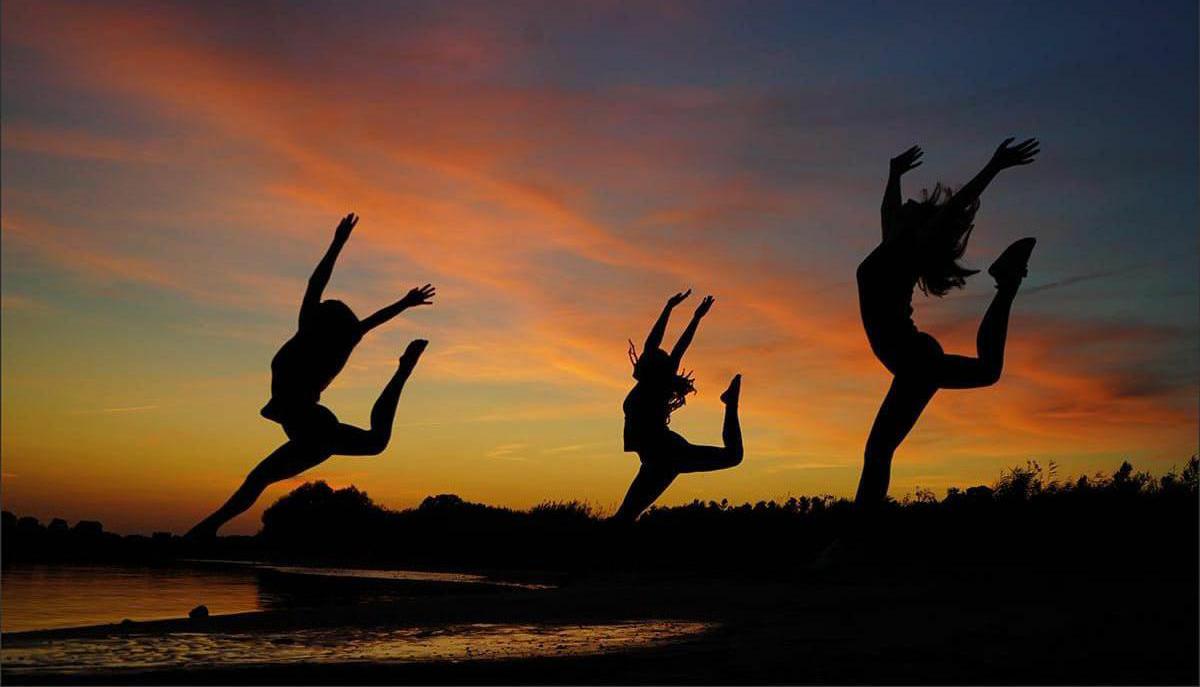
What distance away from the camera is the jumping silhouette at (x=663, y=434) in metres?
11.6

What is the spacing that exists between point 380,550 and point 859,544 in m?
26.0

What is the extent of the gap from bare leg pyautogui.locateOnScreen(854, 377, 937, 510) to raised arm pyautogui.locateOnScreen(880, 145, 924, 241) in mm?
1392

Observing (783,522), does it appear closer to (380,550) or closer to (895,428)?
(895,428)

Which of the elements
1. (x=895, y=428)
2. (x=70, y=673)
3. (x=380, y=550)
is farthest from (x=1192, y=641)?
(x=380, y=550)

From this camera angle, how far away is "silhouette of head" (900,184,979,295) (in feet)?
28.7

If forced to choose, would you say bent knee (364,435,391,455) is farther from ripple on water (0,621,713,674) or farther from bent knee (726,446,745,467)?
bent knee (726,446,745,467)

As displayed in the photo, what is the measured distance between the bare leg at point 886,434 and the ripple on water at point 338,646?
2.63m

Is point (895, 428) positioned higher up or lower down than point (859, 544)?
higher up

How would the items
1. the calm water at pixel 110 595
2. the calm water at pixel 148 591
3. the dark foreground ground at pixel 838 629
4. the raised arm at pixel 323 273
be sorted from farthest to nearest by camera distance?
1. the calm water at pixel 148 591
2. the calm water at pixel 110 595
3. the raised arm at pixel 323 273
4. the dark foreground ground at pixel 838 629

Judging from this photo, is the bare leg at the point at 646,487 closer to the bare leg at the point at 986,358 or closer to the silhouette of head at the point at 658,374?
the silhouette of head at the point at 658,374

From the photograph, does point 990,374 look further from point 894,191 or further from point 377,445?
point 377,445

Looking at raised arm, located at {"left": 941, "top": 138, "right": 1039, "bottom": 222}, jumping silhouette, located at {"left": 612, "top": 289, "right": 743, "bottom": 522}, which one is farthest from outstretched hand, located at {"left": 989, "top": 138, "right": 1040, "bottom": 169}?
jumping silhouette, located at {"left": 612, "top": 289, "right": 743, "bottom": 522}

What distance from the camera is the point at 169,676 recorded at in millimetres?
5234

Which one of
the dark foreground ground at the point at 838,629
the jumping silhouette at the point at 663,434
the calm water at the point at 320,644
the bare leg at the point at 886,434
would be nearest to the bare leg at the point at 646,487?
the jumping silhouette at the point at 663,434
